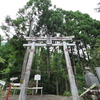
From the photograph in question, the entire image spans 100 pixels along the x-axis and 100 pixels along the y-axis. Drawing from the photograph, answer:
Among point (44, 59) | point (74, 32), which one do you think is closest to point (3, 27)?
point (44, 59)

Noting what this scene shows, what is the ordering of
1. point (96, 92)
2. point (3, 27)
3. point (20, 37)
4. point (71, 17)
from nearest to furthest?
point (96, 92) < point (3, 27) < point (20, 37) < point (71, 17)

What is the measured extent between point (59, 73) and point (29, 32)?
5077mm

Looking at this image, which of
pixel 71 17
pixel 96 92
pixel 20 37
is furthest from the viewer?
pixel 71 17

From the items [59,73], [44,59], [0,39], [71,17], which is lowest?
[59,73]

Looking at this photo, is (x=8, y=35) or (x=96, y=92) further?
(x=8, y=35)

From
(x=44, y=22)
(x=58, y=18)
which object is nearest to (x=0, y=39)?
(x=44, y=22)

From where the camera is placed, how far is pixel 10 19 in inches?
261

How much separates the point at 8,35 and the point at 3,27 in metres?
0.74

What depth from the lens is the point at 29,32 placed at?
770 cm

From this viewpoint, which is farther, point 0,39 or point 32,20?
point 32,20

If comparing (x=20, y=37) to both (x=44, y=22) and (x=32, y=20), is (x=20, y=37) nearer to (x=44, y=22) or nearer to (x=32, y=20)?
(x=32, y=20)

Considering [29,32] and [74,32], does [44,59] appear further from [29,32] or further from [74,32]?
[74,32]

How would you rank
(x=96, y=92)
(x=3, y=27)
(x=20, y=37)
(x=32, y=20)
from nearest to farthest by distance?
(x=96, y=92), (x=3, y=27), (x=20, y=37), (x=32, y=20)

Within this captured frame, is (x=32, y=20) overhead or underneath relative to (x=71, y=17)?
underneath
